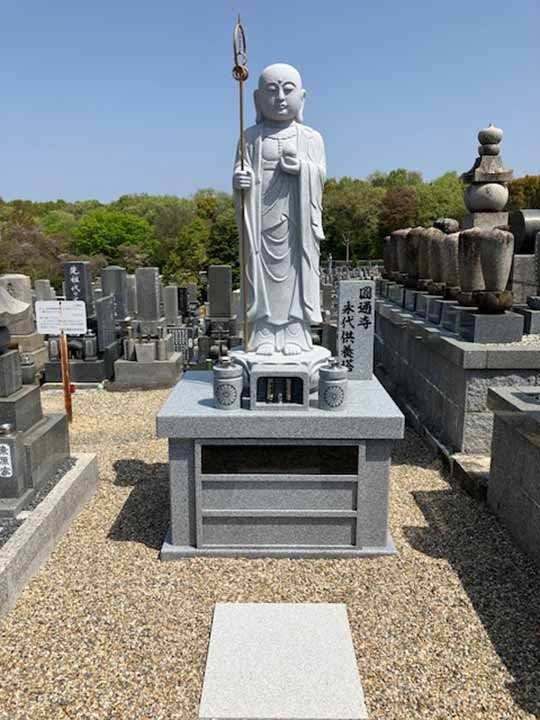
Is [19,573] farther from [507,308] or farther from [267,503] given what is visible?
[507,308]

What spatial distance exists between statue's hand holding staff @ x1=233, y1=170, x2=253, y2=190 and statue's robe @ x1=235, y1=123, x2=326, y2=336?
0.07 metres

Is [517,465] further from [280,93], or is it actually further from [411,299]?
[411,299]

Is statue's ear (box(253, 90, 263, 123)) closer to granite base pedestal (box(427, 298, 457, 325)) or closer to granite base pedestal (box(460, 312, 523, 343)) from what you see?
granite base pedestal (box(460, 312, 523, 343))

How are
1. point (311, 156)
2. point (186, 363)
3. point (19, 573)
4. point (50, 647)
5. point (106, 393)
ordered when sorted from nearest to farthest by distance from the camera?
point (50, 647), point (19, 573), point (311, 156), point (106, 393), point (186, 363)

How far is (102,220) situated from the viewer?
131 ft

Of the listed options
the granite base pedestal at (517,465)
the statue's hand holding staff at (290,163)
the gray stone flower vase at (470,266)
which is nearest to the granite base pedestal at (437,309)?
the gray stone flower vase at (470,266)

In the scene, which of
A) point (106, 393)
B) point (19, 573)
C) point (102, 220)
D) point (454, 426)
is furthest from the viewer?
point (102, 220)

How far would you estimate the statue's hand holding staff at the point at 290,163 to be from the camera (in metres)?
4.83

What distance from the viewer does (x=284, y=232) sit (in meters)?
5.05

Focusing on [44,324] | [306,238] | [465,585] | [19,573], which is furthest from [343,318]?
[44,324]

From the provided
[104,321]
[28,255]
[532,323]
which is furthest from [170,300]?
[28,255]

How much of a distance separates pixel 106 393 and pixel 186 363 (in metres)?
2.37

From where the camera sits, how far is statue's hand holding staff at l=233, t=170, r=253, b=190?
15.6ft

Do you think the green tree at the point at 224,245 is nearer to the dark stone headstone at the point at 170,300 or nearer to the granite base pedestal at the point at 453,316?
the dark stone headstone at the point at 170,300
